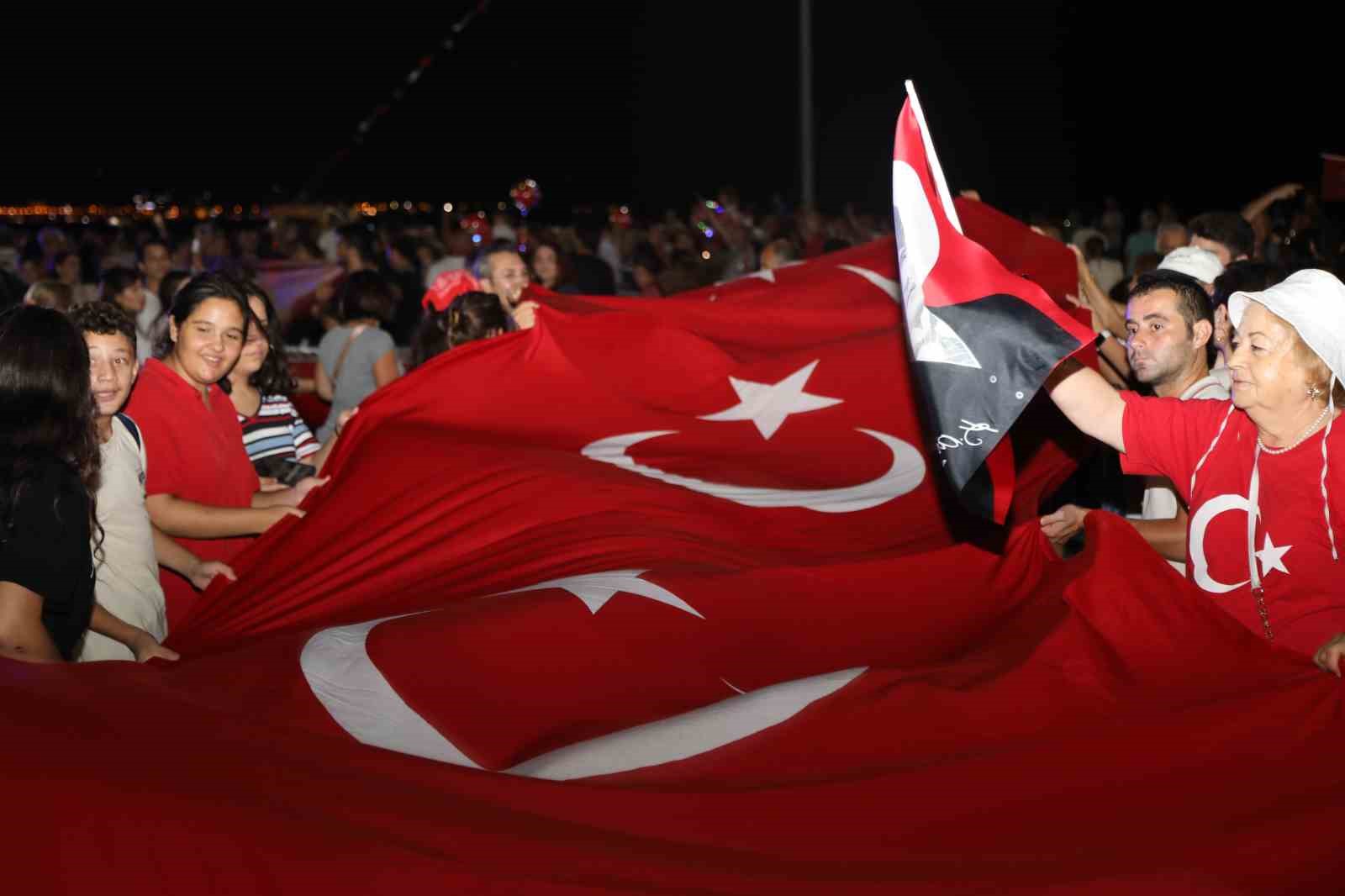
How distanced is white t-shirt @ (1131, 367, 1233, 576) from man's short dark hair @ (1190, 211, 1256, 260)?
2.20 m

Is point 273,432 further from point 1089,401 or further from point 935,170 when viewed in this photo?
point 1089,401

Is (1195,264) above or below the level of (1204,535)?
above

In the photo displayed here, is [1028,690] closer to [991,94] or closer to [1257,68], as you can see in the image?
[1257,68]

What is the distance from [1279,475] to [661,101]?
1034 inches

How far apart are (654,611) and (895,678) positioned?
90cm

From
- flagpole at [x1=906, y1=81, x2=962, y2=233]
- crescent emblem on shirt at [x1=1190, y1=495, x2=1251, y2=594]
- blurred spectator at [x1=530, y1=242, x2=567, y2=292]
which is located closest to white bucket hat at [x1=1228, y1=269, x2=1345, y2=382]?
crescent emblem on shirt at [x1=1190, y1=495, x2=1251, y2=594]

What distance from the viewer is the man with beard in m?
4.40

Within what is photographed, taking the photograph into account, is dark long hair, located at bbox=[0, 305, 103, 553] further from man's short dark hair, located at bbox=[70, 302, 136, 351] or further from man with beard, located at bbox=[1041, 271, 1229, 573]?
man with beard, located at bbox=[1041, 271, 1229, 573]

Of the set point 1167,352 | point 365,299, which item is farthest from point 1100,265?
point 1167,352

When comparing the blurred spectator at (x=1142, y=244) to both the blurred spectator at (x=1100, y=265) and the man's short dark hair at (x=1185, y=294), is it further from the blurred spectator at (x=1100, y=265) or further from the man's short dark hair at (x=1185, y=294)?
the man's short dark hair at (x=1185, y=294)

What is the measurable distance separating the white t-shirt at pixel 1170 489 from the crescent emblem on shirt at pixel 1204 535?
80cm

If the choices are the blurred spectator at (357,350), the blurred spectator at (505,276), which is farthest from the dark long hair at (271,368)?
the blurred spectator at (505,276)

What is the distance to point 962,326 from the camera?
3.56 m

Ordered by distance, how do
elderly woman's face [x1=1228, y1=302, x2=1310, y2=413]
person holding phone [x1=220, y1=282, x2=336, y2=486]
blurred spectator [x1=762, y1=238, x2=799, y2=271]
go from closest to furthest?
elderly woman's face [x1=1228, y1=302, x2=1310, y2=413]
person holding phone [x1=220, y1=282, x2=336, y2=486]
blurred spectator [x1=762, y1=238, x2=799, y2=271]
